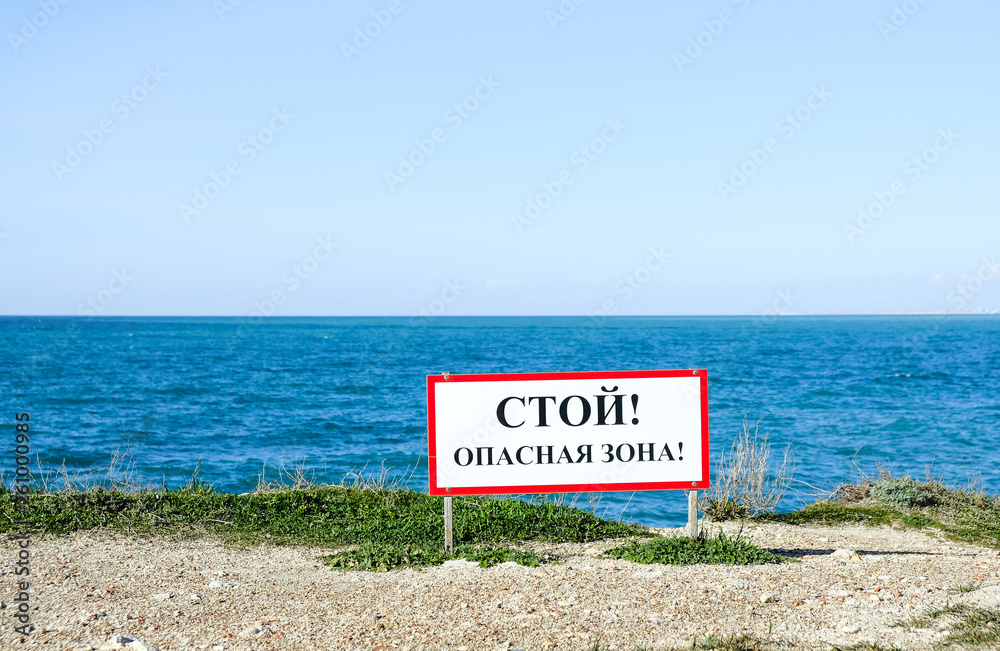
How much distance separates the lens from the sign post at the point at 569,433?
296 inches

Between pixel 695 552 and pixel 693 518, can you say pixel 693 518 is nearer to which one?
pixel 693 518

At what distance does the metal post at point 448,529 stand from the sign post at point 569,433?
175mm

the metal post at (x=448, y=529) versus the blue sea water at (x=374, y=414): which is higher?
the metal post at (x=448, y=529)

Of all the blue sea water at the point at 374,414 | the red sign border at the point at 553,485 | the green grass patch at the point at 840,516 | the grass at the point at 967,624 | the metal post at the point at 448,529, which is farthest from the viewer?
the blue sea water at the point at 374,414

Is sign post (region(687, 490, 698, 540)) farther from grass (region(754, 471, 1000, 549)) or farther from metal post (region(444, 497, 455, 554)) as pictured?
grass (region(754, 471, 1000, 549))

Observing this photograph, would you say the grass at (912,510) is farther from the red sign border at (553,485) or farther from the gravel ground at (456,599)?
the red sign border at (553,485)

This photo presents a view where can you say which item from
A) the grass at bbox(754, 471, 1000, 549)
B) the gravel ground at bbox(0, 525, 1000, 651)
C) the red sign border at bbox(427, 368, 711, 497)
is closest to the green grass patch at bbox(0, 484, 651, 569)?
the gravel ground at bbox(0, 525, 1000, 651)

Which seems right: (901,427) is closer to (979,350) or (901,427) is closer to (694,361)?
(694,361)

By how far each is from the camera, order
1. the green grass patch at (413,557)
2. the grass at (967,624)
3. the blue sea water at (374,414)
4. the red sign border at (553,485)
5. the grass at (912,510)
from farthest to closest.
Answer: the blue sea water at (374,414) < the grass at (912,510) < the red sign border at (553,485) < the green grass patch at (413,557) < the grass at (967,624)

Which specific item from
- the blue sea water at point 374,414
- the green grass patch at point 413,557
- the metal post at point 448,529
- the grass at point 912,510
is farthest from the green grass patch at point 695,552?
the blue sea water at point 374,414

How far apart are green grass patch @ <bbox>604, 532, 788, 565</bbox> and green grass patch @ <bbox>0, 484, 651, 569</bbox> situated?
0.68m

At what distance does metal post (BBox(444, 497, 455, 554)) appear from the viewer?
7258 mm

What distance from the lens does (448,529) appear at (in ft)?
24.0

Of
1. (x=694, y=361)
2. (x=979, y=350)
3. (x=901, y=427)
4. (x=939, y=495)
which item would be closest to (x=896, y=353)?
(x=979, y=350)
